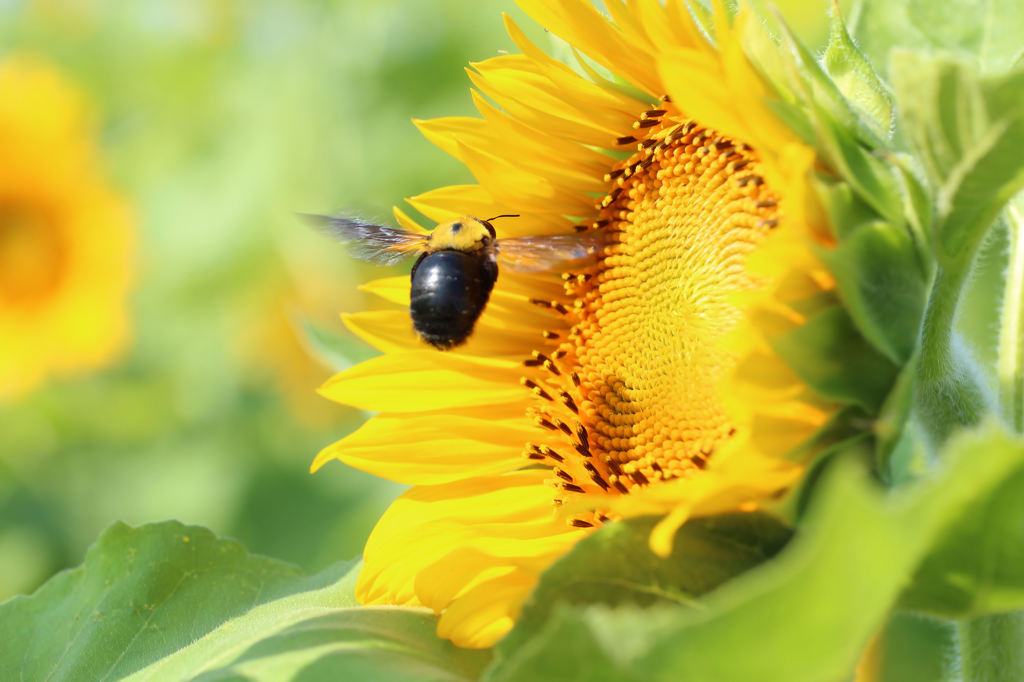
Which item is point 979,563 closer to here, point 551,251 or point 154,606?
point 551,251

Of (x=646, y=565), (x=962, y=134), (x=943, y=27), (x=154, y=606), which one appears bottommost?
(x=154, y=606)

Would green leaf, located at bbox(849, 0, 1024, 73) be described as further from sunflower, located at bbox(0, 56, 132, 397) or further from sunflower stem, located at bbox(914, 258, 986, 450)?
sunflower, located at bbox(0, 56, 132, 397)

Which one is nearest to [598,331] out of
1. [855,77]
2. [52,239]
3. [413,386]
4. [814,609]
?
[413,386]

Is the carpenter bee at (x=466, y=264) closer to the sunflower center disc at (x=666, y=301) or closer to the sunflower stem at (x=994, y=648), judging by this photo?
the sunflower center disc at (x=666, y=301)

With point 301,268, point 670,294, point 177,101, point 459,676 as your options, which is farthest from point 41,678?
point 177,101

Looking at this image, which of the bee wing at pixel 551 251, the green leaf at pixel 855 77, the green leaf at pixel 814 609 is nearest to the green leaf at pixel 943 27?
the green leaf at pixel 855 77

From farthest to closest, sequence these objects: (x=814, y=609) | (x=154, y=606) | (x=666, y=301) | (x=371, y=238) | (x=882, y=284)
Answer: (x=371, y=238)
(x=154, y=606)
(x=666, y=301)
(x=882, y=284)
(x=814, y=609)

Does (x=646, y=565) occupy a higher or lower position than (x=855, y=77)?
lower
